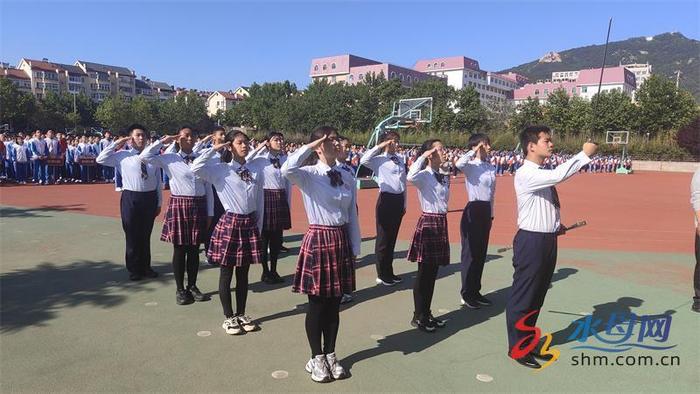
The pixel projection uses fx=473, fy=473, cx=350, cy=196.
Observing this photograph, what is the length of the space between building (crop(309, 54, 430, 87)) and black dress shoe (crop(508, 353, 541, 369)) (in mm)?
88414

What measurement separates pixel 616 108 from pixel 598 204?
34.8 m

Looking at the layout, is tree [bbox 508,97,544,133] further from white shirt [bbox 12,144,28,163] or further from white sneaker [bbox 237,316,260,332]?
white sneaker [bbox 237,316,260,332]

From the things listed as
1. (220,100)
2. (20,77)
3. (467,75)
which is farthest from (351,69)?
(20,77)

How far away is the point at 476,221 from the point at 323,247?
95.4 inches

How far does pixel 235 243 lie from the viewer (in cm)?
411

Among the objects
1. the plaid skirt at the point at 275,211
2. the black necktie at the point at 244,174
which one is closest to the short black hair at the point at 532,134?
the black necktie at the point at 244,174

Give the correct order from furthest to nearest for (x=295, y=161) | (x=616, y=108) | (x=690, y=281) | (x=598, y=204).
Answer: (x=616, y=108) → (x=598, y=204) → (x=690, y=281) → (x=295, y=161)

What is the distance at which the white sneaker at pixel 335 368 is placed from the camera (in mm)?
3363

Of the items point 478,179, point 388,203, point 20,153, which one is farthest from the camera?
point 20,153

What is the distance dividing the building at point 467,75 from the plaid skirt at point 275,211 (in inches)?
3826

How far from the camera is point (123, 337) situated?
3977 mm

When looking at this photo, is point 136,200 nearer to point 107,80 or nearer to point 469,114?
point 469,114

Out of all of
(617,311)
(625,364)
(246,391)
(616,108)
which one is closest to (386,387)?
(246,391)

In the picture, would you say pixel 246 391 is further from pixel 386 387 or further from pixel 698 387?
pixel 698 387
